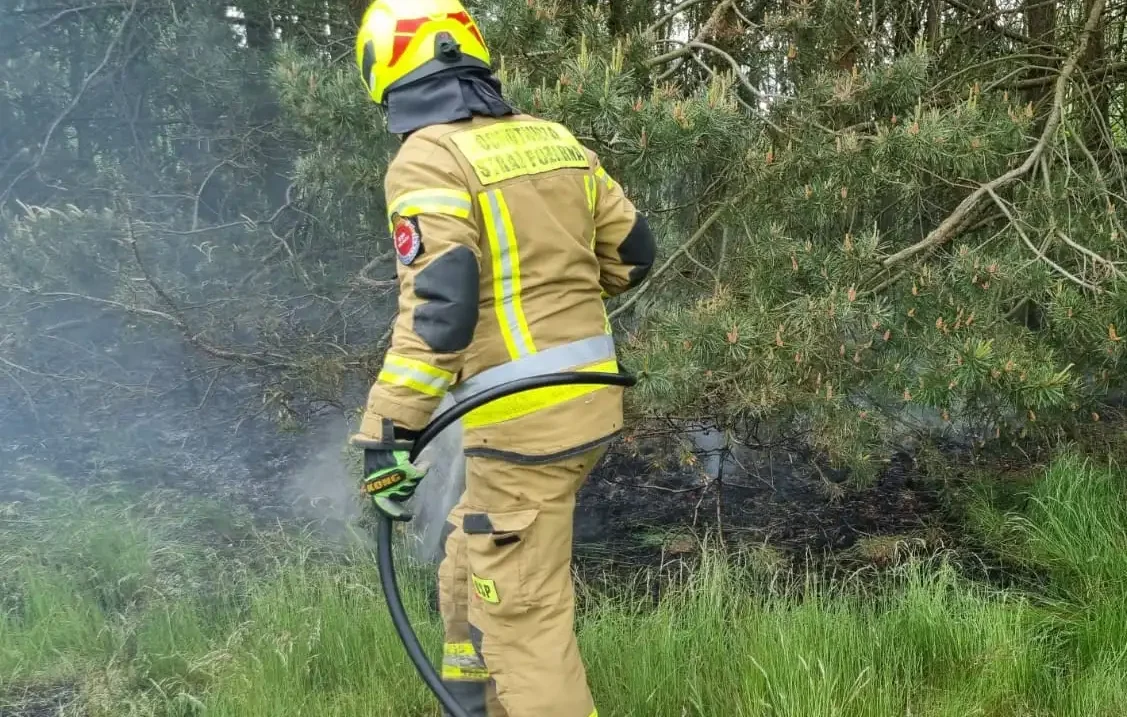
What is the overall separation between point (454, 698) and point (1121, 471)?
118 inches

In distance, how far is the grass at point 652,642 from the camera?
7.77 ft

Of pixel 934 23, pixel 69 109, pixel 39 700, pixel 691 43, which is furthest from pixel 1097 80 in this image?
pixel 69 109

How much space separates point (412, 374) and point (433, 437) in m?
0.24

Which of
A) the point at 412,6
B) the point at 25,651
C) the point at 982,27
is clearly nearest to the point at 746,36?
the point at 982,27

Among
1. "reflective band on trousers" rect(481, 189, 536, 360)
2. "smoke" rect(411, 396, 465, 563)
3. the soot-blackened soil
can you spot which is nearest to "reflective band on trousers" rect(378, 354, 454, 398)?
"reflective band on trousers" rect(481, 189, 536, 360)

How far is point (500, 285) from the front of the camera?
1.90 metres

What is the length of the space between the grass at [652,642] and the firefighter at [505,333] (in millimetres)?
581

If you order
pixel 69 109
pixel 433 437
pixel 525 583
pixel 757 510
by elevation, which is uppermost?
pixel 69 109

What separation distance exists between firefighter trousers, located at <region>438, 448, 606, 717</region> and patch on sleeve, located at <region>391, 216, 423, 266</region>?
0.52 meters

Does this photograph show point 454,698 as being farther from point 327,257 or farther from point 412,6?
point 327,257

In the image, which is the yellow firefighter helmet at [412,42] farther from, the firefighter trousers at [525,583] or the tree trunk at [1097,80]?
the tree trunk at [1097,80]

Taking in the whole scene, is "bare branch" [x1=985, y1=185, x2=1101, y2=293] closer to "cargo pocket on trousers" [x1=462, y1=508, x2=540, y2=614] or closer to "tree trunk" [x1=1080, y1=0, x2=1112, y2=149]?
"tree trunk" [x1=1080, y1=0, x2=1112, y2=149]

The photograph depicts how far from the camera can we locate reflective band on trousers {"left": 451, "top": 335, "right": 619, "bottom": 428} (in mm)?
1939

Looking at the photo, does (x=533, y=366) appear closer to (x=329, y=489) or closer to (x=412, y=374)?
(x=412, y=374)
